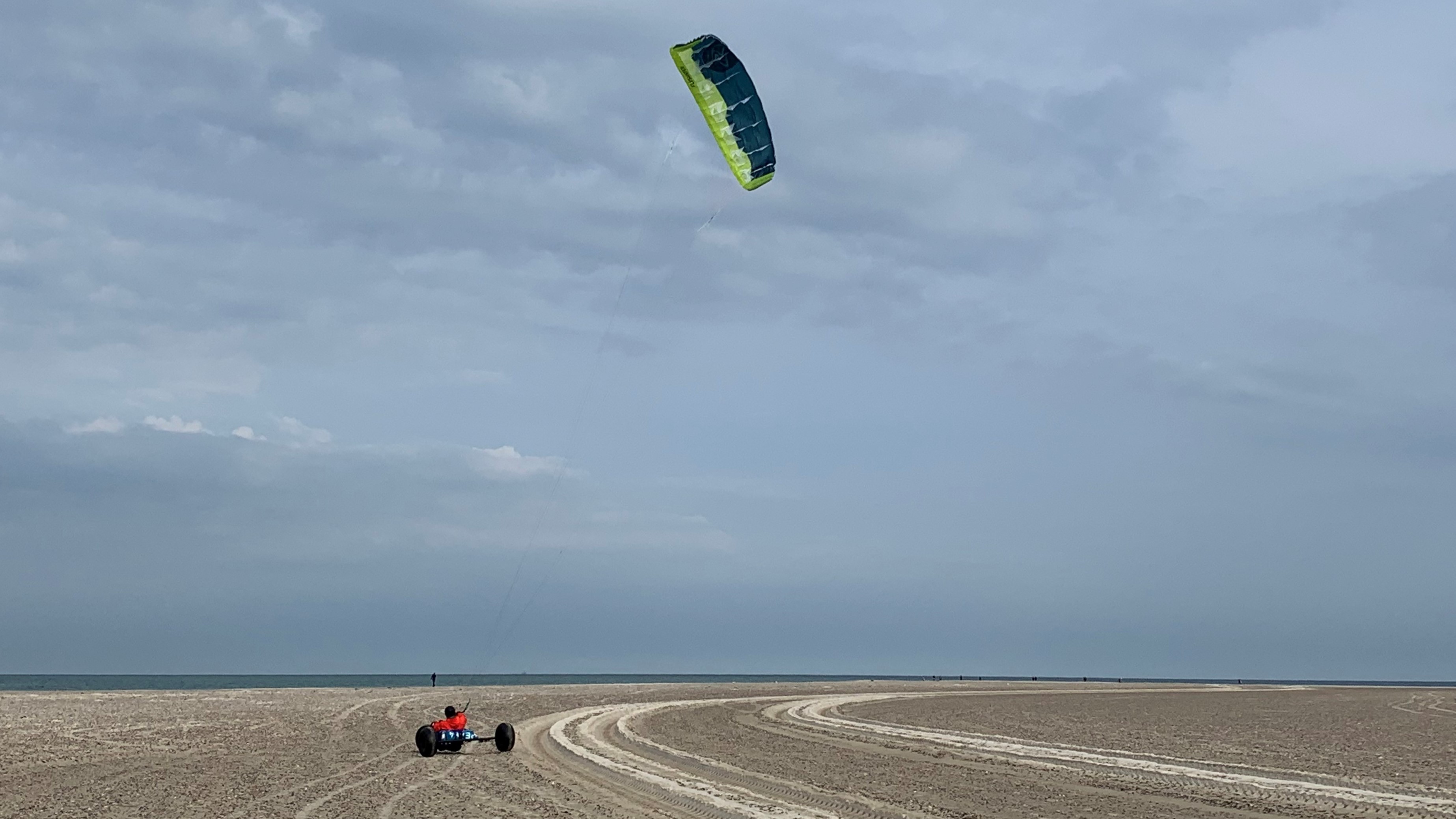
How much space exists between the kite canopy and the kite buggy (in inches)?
499

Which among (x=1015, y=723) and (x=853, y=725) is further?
(x=1015, y=723)

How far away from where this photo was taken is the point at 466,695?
56.0 metres

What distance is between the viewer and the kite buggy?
940 inches

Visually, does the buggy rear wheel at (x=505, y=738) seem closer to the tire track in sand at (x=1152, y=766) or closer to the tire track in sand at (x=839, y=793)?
the tire track in sand at (x=839, y=793)

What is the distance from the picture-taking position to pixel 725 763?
77.1 ft

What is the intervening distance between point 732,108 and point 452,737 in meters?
14.6

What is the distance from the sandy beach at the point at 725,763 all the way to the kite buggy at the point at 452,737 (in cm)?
33

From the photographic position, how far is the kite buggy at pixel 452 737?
78.3 ft

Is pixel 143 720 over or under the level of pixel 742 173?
under

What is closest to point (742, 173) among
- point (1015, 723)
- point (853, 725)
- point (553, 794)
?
point (553, 794)

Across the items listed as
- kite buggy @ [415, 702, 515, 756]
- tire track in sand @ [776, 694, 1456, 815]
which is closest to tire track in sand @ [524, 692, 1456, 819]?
tire track in sand @ [776, 694, 1456, 815]

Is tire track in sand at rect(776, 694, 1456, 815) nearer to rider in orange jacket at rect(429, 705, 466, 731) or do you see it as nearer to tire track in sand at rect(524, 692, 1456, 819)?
tire track in sand at rect(524, 692, 1456, 819)

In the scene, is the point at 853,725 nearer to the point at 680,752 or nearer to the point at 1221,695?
the point at 680,752

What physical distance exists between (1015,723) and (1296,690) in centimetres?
6803
